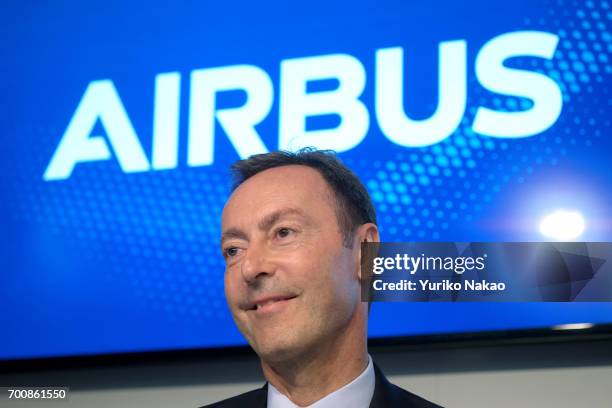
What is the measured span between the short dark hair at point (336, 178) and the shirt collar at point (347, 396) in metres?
0.22

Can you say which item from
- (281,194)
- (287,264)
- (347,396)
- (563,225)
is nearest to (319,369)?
(347,396)

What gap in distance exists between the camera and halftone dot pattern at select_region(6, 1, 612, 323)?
2.15 meters

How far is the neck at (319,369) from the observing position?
1384 mm

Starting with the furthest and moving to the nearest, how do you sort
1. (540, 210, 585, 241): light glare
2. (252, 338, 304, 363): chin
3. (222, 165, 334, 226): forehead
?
(540, 210, 585, 241): light glare → (222, 165, 334, 226): forehead → (252, 338, 304, 363): chin

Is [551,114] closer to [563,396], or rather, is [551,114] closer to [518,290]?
[518,290]

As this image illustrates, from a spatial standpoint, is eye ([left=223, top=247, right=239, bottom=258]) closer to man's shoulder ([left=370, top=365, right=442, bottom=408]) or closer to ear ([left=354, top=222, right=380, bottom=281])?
ear ([left=354, top=222, right=380, bottom=281])

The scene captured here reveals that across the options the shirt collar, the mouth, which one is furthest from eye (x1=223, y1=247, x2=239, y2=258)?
the shirt collar

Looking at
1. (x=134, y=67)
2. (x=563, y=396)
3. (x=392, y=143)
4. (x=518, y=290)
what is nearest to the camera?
(x=518, y=290)

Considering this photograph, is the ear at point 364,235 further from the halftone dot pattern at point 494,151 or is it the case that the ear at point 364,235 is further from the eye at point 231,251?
the halftone dot pattern at point 494,151

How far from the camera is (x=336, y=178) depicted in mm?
1515

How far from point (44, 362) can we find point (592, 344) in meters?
1.46

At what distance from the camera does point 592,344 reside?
2123 mm

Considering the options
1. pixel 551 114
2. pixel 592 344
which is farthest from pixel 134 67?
pixel 592 344

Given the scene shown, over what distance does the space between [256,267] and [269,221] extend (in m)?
0.09
